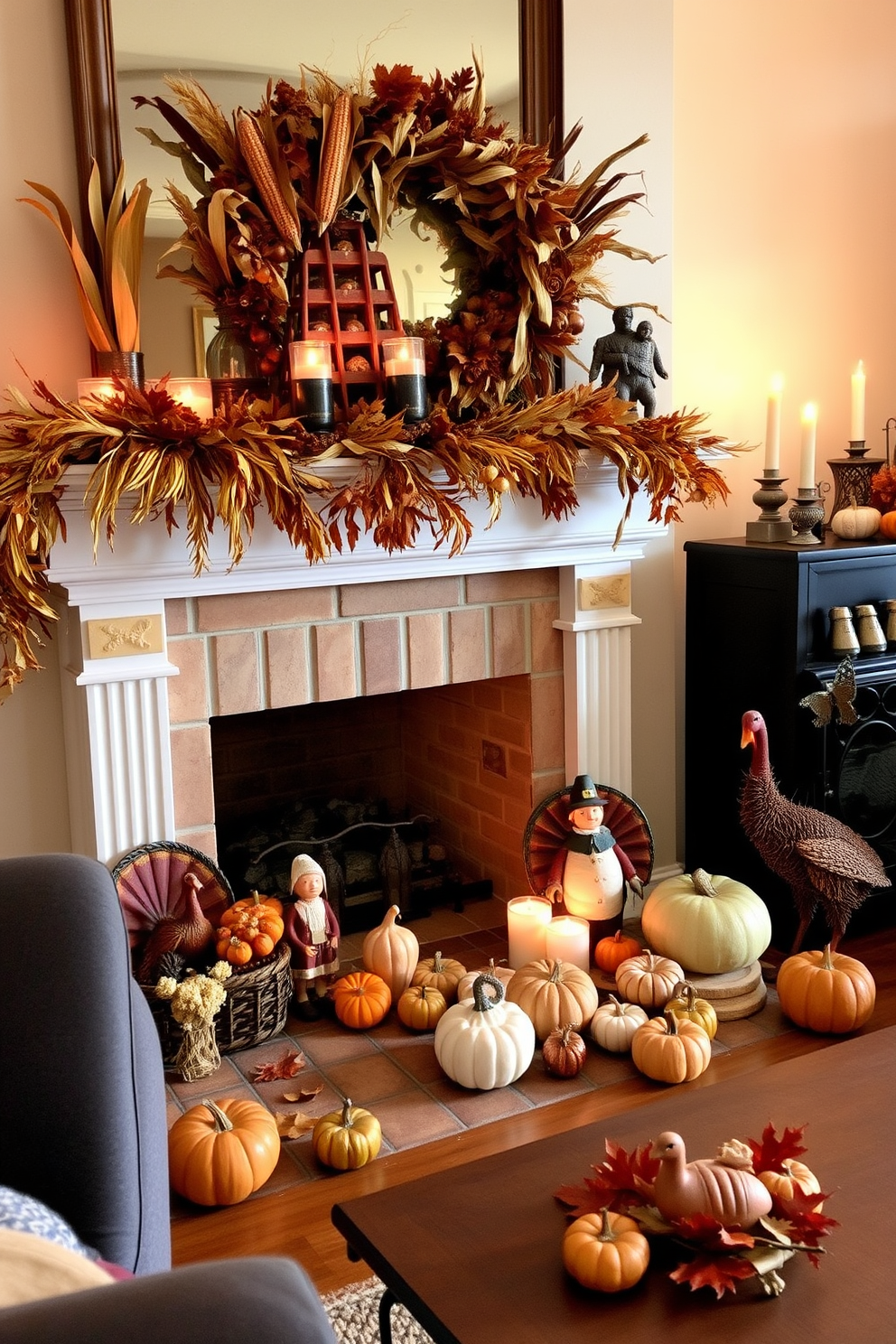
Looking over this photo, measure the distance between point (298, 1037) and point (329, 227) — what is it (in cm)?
170

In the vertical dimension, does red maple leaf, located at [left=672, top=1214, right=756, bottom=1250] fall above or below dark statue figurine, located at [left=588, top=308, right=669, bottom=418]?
below

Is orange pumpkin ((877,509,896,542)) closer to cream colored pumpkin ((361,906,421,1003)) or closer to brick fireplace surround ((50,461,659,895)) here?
brick fireplace surround ((50,461,659,895))

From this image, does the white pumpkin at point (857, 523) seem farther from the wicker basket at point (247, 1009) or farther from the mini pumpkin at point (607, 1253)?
the mini pumpkin at point (607, 1253)

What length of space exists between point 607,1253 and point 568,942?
1456mm

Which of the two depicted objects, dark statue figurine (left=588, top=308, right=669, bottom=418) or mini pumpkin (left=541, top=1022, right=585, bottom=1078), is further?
dark statue figurine (left=588, top=308, right=669, bottom=418)

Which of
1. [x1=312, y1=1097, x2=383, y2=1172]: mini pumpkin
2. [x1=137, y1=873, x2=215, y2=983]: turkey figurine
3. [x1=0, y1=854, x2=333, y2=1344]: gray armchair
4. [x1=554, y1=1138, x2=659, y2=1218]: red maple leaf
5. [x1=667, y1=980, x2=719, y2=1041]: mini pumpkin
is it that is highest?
[x1=0, y1=854, x2=333, y2=1344]: gray armchair

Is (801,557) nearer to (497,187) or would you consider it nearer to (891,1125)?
(497,187)

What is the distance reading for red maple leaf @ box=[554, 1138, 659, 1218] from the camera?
4.46 feet

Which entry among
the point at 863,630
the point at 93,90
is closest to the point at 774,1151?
the point at 863,630

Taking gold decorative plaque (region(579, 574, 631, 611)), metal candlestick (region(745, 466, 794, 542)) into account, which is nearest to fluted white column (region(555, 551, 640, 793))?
gold decorative plaque (region(579, 574, 631, 611))

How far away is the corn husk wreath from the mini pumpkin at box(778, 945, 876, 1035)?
101cm

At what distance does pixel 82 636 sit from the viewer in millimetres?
2412

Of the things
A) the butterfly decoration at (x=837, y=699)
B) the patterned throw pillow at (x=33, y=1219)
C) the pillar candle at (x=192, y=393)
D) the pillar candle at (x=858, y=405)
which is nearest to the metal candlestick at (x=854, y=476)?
the pillar candle at (x=858, y=405)

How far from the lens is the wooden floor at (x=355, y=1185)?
75.9 inches
